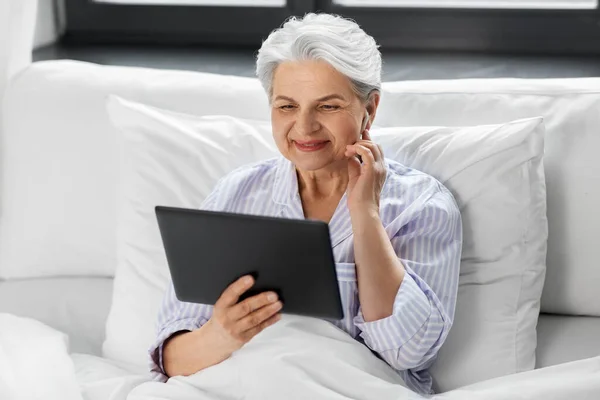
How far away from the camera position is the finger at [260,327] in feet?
5.52

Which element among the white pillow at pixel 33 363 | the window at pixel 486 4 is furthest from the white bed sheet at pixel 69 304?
the window at pixel 486 4

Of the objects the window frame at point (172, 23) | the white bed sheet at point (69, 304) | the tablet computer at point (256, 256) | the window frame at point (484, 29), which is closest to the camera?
the tablet computer at point (256, 256)

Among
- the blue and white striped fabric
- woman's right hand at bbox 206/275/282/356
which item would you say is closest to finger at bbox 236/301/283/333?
woman's right hand at bbox 206/275/282/356

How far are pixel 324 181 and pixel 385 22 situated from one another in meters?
1.12

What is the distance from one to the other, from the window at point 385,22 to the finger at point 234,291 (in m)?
1.43

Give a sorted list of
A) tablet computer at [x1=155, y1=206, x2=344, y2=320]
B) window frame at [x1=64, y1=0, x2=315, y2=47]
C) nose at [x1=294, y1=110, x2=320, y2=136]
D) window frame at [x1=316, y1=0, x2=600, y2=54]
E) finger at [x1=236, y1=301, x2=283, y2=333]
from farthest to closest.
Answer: window frame at [x1=64, y1=0, x2=315, y2=47] < window frame at [x1=316, y1=0, x2=600, y2=54] < nose at [x1=294, y1=110, x2=320, y2=136] < finger at [x1=236, y1=301, x2=283, y2=333] < tablet computer at [x1=155, y1=206, x2=344, y2=320]

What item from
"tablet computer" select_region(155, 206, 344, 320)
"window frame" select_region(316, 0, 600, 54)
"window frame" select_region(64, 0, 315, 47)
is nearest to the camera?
"tablet computer" select_region(155, 206, 344, 320)

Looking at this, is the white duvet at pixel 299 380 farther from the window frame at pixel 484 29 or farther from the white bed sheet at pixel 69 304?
the window frame at pixel 484 29

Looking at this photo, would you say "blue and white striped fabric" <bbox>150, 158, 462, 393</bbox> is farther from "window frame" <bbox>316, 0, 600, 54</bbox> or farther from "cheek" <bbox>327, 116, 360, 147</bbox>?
"window frame" <bbox>316, 0, 600, 54</bbox>

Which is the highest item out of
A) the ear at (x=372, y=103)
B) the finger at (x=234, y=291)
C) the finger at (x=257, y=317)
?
the ear at (x=372, y=103)

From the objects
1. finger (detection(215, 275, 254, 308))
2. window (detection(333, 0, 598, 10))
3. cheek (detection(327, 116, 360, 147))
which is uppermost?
window (detection(333, 0, 598, 10))

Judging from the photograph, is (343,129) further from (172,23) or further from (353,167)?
(172,23)

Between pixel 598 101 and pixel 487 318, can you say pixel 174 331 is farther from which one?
pixel 598 101

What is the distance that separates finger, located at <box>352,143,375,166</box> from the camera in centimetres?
172
